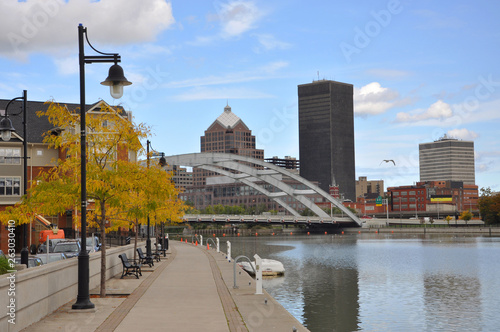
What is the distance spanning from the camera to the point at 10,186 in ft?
193

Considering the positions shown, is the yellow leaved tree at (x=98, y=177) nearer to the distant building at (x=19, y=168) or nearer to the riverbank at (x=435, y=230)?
the distant building at (x=19, y=168)

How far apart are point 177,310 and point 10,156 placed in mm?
46768

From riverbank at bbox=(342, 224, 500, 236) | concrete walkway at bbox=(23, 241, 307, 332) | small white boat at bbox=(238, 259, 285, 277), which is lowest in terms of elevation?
riverbank at bbox=(342, 224, 500, 236)

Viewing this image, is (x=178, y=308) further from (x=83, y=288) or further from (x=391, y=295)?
(x=391, y=295)

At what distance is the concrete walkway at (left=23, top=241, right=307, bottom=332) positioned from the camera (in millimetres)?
14898

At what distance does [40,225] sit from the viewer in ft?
194

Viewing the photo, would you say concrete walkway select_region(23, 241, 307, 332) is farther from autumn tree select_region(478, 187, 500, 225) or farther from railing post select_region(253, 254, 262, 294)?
autumn tree select_region(478, 187, 500, 225)

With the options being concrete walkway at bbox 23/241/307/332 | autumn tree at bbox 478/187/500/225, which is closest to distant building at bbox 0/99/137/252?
concrete walkway at bbox 23/241/307/332

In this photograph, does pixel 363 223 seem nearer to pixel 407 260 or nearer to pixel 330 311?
pixel 407 260

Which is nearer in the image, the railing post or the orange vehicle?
the railing post

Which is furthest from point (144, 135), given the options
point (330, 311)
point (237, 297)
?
point (330, 311)

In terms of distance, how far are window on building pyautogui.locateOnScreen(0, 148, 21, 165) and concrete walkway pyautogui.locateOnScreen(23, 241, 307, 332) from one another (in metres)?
37.3

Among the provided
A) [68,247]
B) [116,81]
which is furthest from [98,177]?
[68,247]

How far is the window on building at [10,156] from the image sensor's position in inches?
2312
